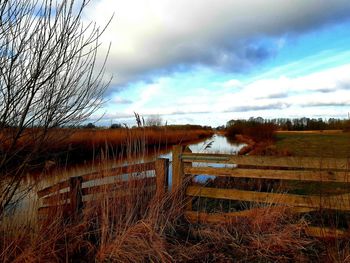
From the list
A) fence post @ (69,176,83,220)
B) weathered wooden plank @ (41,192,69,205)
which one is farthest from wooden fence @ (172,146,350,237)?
weathered wooden plank @ (41,192,69,205)

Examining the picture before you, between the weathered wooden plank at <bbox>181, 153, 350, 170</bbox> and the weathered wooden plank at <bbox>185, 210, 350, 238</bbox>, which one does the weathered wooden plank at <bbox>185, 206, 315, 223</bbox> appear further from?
the weathered wooden plank at <bbox>181, 153, 350, 170</bbox>

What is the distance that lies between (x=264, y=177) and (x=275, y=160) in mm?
338

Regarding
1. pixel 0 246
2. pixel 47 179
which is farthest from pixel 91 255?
pixel 47 179

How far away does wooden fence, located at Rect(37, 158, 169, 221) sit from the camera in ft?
15.6

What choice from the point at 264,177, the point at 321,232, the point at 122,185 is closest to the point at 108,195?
the point at 122,185

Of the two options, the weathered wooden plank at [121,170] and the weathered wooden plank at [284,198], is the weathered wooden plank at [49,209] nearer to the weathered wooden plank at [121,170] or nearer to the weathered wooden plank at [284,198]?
the weathered wooden plank at [121,170]

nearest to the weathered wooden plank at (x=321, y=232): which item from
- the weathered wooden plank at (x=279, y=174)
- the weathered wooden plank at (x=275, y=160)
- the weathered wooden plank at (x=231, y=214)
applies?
the weathered wooden plank at (x=231, y=214)

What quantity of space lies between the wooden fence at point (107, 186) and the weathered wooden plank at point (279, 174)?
62 cm

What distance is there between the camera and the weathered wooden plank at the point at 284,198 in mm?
4875

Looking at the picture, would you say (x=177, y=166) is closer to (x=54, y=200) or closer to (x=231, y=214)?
(x=231, y=214)

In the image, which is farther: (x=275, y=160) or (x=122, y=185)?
(x=275, y=160)

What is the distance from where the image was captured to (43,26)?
3.66 m

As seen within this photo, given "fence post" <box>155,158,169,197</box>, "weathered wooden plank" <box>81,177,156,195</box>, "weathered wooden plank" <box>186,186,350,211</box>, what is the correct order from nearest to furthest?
"weathered wooden plank" <box>81,177,156,195</box>, "weathered wooden plank" <box>186,186,350,211</box>, "fence post" <box>155,158,169,197</box>

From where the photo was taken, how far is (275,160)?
17.2 feet
